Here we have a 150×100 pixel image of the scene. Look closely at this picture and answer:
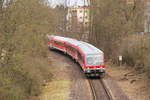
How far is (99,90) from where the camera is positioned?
19.2 metres

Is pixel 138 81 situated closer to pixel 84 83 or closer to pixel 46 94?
pixel 84 83

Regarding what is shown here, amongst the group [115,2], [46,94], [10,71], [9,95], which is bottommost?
[46,94]

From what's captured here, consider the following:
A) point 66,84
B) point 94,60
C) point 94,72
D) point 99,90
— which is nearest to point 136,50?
point 94,60

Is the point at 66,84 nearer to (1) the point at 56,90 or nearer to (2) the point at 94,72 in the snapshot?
(1) the point at 56,90

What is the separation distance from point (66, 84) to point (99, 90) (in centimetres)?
351

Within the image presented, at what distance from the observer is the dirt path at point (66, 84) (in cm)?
1791

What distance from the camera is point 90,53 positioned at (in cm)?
2277

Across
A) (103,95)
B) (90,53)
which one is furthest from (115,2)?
(103,95)

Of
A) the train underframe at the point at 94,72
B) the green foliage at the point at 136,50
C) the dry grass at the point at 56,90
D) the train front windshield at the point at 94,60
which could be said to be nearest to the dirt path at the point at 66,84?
the dry grass at the point at 56,90

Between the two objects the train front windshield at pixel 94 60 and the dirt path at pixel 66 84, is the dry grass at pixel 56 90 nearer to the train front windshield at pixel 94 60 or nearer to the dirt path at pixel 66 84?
the dirt path at pixel 66 84

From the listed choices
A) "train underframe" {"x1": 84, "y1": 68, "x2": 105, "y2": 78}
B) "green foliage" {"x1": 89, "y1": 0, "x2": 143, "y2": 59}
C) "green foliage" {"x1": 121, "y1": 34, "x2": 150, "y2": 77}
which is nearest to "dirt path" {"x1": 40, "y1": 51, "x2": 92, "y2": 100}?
"train underframe" {"x1": 84, "y1": 68, "x2": 105, "y2": 78}

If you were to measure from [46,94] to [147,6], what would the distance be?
21835mm

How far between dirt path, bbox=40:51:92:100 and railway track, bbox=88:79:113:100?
1.39 ft

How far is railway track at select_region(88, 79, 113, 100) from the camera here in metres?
17.3
